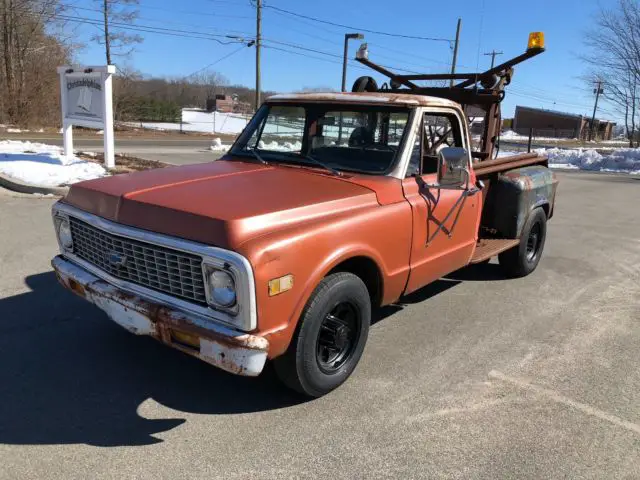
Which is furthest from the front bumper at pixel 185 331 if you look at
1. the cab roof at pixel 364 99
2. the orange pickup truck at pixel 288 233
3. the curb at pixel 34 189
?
the curb at pixel 34 189

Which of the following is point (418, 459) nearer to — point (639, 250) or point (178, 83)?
point (639, 250)

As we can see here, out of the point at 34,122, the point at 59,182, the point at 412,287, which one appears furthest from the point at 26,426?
the point at 34,122

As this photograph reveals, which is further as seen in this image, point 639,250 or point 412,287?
point 639,250

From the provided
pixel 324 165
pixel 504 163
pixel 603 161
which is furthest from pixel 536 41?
pixel 603 161

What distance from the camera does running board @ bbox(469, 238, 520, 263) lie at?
16.1 feet

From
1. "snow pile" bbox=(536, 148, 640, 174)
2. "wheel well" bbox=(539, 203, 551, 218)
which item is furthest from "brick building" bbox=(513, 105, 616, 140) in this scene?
"wheel well" bbox=(539, 203, 551, 218)

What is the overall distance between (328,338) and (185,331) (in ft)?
3.13

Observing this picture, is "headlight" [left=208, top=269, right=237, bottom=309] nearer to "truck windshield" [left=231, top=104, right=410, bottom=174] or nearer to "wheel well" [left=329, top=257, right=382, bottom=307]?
"wheel well" [left=329, top=257, right=382, bottom=307]

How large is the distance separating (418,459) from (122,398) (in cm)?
181

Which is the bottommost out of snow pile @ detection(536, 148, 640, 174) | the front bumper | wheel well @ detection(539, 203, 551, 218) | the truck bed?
the front bumper

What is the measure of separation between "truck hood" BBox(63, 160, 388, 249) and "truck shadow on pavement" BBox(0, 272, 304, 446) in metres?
1.09

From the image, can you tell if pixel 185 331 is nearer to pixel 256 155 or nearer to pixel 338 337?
pixel 338 337

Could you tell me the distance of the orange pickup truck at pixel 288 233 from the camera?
2746 mm

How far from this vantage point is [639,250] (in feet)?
25.3
